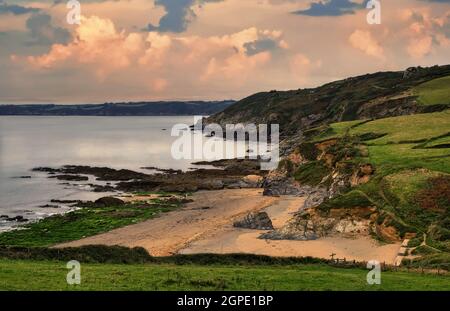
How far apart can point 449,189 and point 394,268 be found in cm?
1995

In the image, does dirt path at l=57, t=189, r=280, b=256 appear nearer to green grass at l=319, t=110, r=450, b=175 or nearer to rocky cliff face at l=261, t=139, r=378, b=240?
rocky cliff face at l=261, t=139, r=378, b=240

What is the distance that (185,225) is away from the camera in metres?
65.6

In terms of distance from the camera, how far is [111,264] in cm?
3416

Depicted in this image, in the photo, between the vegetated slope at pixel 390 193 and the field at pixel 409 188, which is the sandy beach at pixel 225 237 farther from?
the field at pixel 409 188

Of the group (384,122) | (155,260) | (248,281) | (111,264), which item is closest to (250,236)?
(155,260)

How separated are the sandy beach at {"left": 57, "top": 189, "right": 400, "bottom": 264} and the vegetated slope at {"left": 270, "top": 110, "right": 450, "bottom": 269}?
7.70ft


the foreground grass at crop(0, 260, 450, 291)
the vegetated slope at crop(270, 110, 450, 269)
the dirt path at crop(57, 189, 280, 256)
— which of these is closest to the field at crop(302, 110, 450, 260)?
the vegetated slope at crop(270, 110, 450, 269)

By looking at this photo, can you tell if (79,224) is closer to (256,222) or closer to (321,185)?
(256,222)

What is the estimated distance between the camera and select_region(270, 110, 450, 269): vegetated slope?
4779 centimetres

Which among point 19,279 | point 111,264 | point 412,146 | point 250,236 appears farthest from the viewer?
point 412,146

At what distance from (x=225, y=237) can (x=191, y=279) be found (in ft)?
96.0

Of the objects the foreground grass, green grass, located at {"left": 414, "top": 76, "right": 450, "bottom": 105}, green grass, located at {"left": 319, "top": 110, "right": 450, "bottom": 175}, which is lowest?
the foreground grass

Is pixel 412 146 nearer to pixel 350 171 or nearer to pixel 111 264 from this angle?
pixel 350 171

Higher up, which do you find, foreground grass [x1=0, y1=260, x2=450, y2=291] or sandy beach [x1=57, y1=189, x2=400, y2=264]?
foreground grass [x1=0, y1=260, x2=450, y2=291]
